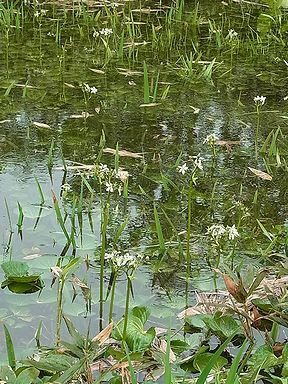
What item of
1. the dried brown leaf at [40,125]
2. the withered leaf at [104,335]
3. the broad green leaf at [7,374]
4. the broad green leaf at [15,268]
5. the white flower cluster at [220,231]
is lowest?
the dried brown leaf at [40,125]

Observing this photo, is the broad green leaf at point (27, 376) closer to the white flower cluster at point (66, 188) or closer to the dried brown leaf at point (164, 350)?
the dried brown leaf at point (164, 350)

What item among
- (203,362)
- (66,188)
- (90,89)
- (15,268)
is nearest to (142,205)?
(66,188)

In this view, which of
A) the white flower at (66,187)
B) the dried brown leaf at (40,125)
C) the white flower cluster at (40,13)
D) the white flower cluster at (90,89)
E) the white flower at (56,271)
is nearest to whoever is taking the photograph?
the white flower at (56,271)

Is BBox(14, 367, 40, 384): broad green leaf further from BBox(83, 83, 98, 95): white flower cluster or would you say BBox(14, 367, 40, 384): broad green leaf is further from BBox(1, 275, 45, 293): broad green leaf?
BBox(83, 83, 98, 95): white flower cluster

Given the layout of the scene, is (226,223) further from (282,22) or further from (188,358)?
(282,22)

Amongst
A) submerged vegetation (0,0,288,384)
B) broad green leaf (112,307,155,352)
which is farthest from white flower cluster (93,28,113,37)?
broad green leaf (112,307,155,352)

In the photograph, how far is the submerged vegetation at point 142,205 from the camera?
1.52m

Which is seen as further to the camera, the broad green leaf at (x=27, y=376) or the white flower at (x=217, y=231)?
the white flower at (x=217, y=231)

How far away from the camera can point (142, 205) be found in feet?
7.27

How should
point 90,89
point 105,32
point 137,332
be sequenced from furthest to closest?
point 105,32, point 90,89, point 137,332

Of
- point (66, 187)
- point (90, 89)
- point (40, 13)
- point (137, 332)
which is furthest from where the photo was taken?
point (40, 13)

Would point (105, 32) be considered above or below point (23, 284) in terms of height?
above

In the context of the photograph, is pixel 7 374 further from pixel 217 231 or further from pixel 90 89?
pixel 90 89

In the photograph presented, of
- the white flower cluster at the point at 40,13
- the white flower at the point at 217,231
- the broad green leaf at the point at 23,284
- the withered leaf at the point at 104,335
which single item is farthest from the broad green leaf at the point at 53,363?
the white flower cluster at the point at 40,13
